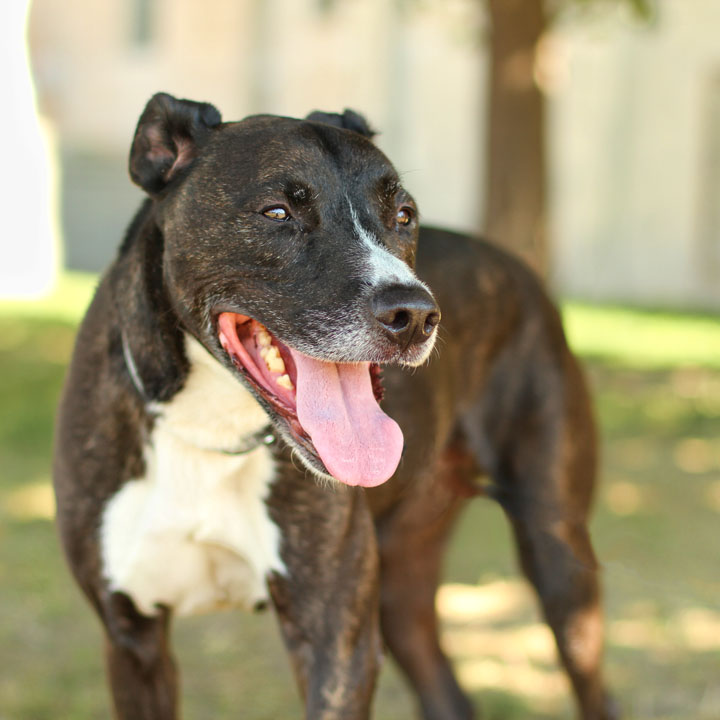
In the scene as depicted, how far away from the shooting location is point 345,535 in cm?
290

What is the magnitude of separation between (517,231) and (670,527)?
2.26m

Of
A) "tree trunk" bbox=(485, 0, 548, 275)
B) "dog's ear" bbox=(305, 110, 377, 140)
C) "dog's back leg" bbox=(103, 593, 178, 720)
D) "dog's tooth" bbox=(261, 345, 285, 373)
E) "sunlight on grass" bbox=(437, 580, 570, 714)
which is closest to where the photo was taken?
"dog's tooth" bbox=(261, 345, 285, 373)

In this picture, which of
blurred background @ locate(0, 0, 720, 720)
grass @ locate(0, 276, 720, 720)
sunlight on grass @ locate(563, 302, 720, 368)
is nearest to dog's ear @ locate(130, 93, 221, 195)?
blurred background @ locate(0, 0, 720, 720)

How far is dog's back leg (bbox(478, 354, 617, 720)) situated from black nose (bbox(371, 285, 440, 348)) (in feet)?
4.41

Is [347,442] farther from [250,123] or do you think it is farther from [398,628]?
[398,628]

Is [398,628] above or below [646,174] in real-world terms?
above

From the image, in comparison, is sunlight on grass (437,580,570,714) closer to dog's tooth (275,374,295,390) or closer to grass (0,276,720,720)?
grass (0,276,720,720)

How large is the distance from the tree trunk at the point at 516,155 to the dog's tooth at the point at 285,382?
4906mm

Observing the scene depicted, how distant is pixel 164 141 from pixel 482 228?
16.4ft

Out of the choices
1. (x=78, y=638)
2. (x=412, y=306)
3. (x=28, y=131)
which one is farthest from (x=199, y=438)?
(x=28, y=131)

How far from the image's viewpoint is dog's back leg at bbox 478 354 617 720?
12.1 ft

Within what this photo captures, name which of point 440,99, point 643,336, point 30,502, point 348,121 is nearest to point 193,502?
point 348,121

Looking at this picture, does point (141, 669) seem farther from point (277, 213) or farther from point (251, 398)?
point (277, 213)

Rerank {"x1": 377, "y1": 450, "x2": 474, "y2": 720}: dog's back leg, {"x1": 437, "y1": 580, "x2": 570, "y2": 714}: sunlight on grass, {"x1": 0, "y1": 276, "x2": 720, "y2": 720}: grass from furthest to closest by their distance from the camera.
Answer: {"x1": 437, "y1": 580, "x2": 570, "y2": 714}: sunlight on grass, {"x1": 0, "y1": 276, "x2": 720, "y2": 720}: grass, {"x1": 377, "y1": 450, "x2": 474, "y2": 720}: dog's back leg
